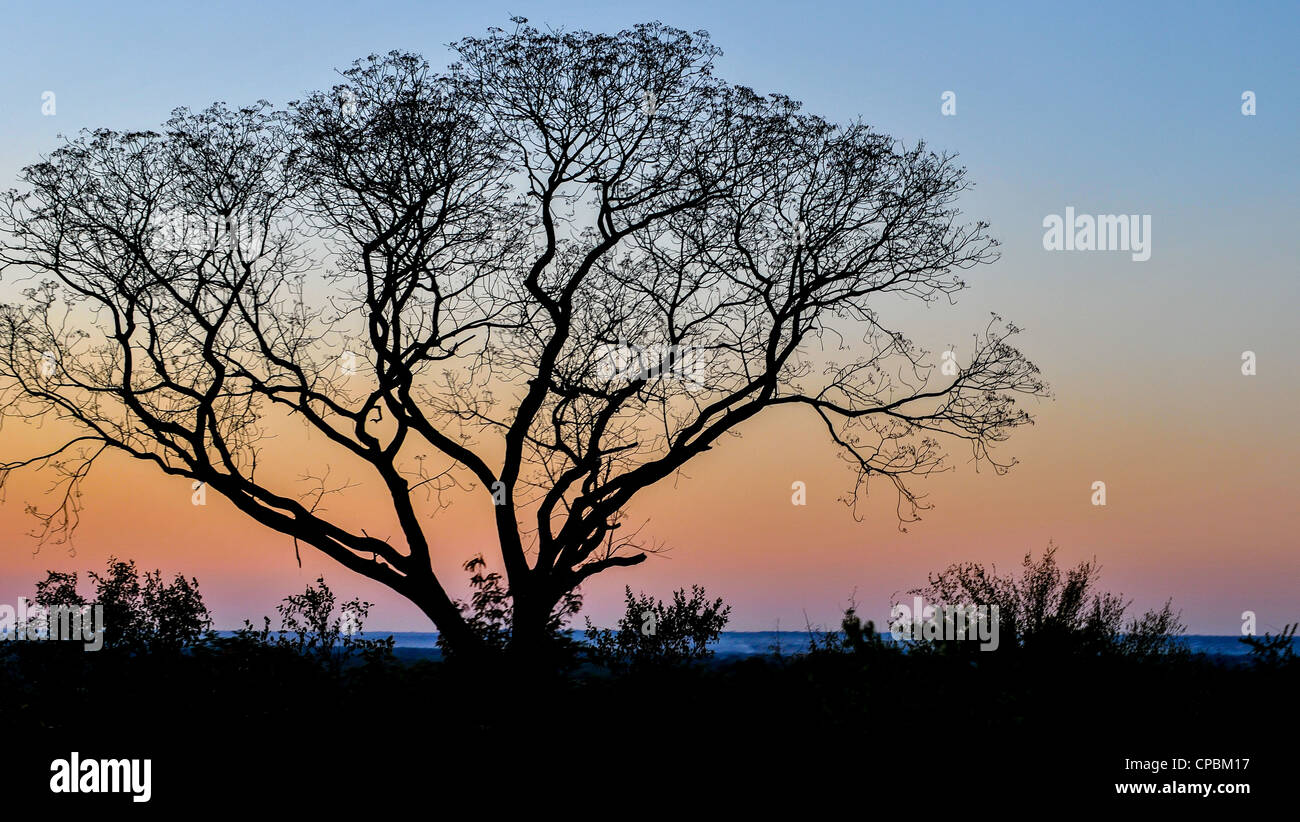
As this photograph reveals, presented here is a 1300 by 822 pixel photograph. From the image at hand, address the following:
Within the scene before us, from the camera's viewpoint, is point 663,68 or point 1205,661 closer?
point 1205,661

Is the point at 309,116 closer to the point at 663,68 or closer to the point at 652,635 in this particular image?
the point at 663,68

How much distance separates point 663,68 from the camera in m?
17.6

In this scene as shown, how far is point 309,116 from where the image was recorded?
17.5m

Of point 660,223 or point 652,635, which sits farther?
point 660,223

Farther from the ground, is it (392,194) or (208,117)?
(208,117)
